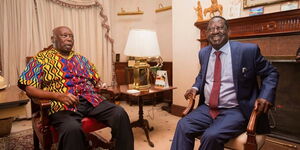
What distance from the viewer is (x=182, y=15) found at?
2.85 meters

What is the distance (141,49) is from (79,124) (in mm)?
996

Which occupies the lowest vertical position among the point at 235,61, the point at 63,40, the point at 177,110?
the point at 177,110

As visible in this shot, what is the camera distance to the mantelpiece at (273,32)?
1.86 m

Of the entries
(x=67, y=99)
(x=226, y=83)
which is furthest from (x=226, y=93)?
(x=67, y=99)

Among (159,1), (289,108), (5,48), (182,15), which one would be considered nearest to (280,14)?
(289,108)

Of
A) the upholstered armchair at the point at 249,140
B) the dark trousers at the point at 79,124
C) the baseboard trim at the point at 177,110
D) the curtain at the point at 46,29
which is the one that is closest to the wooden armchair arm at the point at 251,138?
the upholstered armchair at the point at 249,140

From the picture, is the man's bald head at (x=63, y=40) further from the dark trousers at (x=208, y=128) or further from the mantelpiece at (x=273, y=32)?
the mantelpiece at (x=273, y=32)

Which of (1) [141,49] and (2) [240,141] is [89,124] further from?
(2) [240,141]

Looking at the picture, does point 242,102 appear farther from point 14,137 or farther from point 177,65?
point 14,137

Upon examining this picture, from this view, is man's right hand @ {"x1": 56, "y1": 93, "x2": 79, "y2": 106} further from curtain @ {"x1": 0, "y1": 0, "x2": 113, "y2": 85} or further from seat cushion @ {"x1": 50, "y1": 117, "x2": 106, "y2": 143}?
curtain @ {"x1": 0, "y1": 0, "x2": 113, "y2": 85}

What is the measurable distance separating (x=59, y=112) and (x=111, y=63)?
241cm

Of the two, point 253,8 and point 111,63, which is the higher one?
point 253,8

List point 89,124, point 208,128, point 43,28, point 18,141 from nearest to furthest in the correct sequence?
point 208,128 < point 89,124 < point 18,141 < point 43,28

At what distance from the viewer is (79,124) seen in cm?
145
